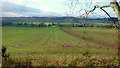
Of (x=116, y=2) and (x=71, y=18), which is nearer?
(x=116, y=2)

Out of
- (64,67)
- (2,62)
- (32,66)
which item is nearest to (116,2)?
(64,67)

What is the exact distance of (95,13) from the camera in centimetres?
737

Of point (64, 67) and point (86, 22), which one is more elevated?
point (86, 22)

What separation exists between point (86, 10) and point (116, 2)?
115cm

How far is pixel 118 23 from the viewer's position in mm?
6852

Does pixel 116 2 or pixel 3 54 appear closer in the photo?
pixel 116 2

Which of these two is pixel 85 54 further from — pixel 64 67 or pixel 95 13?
pixel 95 13

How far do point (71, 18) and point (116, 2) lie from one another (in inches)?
70.0

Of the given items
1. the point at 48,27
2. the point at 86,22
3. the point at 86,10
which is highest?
the point at 86,10

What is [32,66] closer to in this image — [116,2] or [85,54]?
[85,54]

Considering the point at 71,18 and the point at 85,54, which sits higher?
the point at 71,18

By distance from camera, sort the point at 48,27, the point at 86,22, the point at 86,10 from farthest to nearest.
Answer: the point at 48,27 → the point at 86,22 → the point at 86,10

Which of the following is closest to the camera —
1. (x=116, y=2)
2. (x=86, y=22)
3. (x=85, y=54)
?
(x=116, y=2)

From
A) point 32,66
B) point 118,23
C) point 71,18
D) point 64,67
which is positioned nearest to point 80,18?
point 71,18
